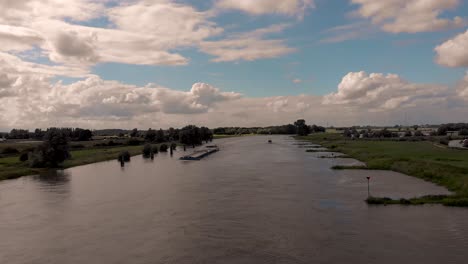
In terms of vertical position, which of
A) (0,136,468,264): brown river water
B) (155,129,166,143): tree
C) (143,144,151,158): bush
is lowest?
(0,136,468,264): brown river water

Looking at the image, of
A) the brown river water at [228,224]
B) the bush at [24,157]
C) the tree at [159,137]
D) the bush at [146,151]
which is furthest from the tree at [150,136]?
the brown river water at [228,224]

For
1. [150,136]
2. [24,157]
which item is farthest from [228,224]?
[150,136]

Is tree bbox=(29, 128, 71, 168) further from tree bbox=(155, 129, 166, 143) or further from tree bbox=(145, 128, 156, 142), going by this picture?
tree bbox=(155, 129, 166, 143)

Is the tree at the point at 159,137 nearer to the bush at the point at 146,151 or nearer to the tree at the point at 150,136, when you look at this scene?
the tree at the point at 150,136

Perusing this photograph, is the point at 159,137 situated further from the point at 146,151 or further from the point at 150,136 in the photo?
the point at 146,151

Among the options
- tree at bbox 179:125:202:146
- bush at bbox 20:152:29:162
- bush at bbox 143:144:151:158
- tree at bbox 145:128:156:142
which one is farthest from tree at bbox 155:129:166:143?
bush at bbox 20:152:29:162

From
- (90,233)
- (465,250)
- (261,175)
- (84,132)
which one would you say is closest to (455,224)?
(465,250)
